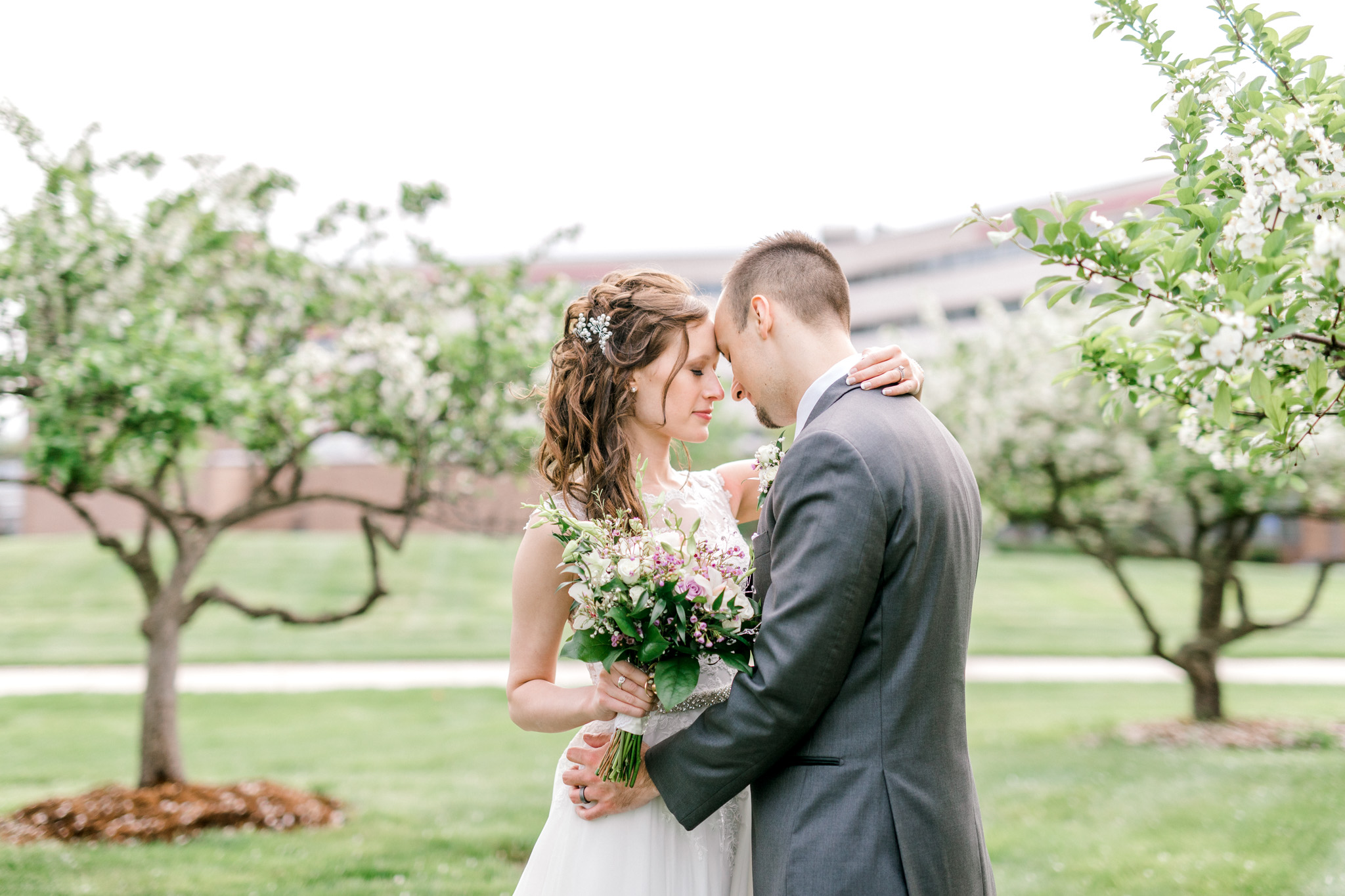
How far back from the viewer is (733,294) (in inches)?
112

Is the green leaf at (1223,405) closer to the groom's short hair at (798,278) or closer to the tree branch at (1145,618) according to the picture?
the groom's short hair at (798,278)

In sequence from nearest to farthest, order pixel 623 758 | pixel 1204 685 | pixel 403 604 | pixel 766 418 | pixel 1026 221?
1. pixel 1026 221
2. pixel 623 758
3. pixel 766 418
4. pixel 1204 685
5. pixel 403 604

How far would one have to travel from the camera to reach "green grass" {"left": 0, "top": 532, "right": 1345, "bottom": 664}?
1822cm

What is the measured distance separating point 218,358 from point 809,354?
14.3 feet

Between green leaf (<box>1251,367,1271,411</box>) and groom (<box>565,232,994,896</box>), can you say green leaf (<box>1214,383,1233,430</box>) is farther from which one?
groom (<box>565,232,994,896</box>)

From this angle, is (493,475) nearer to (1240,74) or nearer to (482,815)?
(482,815)

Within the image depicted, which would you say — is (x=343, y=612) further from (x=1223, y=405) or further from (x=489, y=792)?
(x=1223, y=405)

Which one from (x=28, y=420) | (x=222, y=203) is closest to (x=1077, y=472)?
(x=222, y=203)

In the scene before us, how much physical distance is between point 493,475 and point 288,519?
3172 centimetres

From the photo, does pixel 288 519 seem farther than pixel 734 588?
Yes

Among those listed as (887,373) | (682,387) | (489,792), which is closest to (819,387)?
(887,373)

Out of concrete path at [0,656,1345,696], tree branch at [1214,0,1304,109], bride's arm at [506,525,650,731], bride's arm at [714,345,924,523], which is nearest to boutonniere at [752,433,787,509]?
bride's arm at [714,345,924,523]

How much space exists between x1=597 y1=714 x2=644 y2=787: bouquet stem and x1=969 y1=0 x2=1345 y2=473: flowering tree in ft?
4.99

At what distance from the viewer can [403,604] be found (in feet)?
75.7
